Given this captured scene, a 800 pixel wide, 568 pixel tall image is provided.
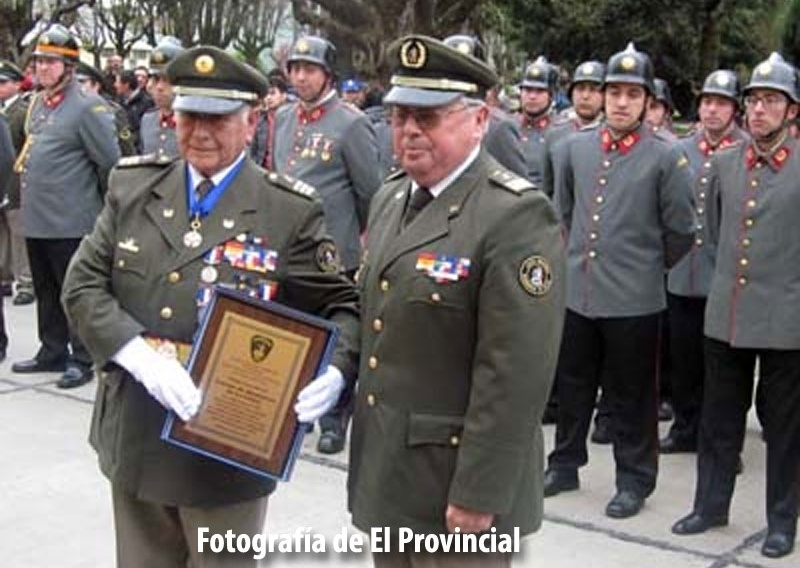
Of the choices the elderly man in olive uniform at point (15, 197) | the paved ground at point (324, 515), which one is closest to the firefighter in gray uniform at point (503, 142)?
the paved ground at point (324, 515)

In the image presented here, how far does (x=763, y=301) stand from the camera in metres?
4.74

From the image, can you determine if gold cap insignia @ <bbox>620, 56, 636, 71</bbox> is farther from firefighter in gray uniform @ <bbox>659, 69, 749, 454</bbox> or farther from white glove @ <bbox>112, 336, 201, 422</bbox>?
white glove @ <bbox>112, 336, 201, 422</bbox>

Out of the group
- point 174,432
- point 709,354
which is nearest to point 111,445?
point 174,432

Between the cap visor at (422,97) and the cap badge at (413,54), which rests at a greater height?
the cap badge at (413,54)

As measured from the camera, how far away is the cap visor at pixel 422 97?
2807mm

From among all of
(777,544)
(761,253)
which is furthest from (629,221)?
Result: (777,544)

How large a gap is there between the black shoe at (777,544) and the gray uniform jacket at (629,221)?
3.41ft

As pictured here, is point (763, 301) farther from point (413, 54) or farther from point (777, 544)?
point (413, 54)

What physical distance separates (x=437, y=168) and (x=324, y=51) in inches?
132

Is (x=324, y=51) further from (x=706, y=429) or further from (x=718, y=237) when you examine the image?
(x=706, y=429)

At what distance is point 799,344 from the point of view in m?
4.67

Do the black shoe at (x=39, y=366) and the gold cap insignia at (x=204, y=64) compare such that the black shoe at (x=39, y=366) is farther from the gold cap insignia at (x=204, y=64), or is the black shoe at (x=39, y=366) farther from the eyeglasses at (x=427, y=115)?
the eyeglasses at (x=427, y=115)

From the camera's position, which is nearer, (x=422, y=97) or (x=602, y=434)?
(x=422, y=97)

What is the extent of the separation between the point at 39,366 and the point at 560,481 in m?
3.56
